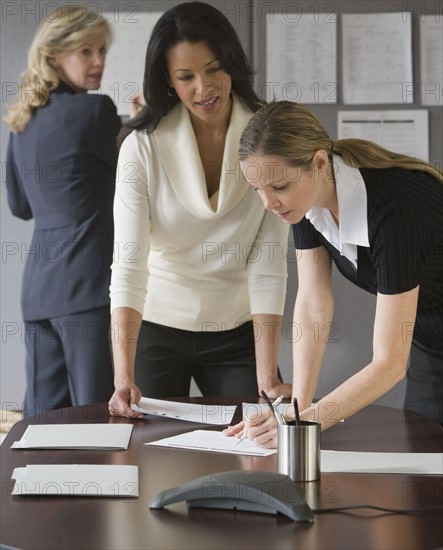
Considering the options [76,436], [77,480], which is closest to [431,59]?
[76,436]

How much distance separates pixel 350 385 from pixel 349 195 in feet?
1.28

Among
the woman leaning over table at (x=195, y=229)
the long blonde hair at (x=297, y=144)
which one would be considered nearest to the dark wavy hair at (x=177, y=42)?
the woman leaning over table at (x=195, y=229)

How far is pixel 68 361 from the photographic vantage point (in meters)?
3.02

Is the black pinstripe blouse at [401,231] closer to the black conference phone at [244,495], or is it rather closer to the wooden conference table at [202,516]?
the wooden conference table at [202,516]

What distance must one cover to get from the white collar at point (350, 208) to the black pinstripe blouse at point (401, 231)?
14mm

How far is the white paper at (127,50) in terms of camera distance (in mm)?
3180

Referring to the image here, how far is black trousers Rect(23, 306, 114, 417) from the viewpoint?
9.70 ft

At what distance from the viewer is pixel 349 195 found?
68.4 inches

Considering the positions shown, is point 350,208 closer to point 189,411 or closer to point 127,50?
point 189,411

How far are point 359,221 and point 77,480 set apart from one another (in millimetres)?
757

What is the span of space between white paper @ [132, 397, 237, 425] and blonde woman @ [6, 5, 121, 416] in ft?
3.15

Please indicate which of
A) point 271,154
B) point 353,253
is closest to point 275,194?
point 271,154

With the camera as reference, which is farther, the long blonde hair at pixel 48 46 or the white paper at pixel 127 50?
the white paper at pixel 127 50

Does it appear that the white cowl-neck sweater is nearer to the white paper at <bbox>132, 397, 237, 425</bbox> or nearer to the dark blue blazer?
the white paper at <bbox>132, 397, 237, 425</bbox>
